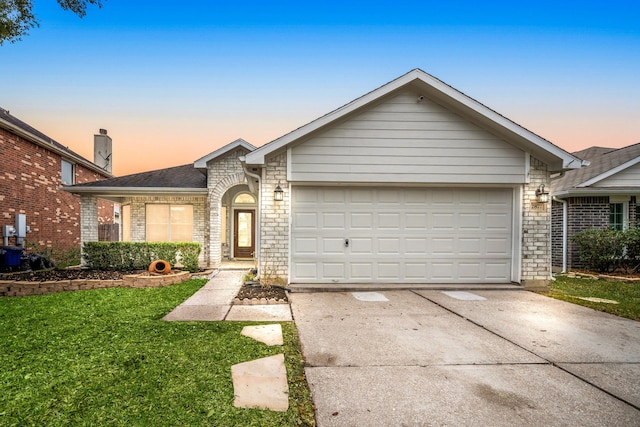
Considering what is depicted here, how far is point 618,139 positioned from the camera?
18297 millimetres

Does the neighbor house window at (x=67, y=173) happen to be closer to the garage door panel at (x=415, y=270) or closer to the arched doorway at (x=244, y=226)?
the arched doorway at (x=244, y=226)

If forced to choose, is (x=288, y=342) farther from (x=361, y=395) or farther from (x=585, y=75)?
(x=585, y=75)

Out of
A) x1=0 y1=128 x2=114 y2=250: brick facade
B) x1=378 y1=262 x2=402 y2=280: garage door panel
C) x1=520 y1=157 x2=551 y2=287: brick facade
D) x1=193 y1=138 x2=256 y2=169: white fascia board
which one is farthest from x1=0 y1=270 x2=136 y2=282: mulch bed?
x1=520 y1=157 x2=551 y2=287: brick facade

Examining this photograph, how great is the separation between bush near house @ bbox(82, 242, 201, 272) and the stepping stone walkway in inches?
289

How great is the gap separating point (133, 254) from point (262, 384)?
29.1 ft

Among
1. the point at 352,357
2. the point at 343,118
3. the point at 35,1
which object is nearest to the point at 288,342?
the point at 352,357

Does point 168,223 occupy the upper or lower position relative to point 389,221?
lower

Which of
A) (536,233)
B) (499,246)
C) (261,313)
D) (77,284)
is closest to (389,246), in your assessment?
(499,246)

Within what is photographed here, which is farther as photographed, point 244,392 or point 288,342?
point 288,342

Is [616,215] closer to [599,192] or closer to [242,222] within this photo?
[599,192]

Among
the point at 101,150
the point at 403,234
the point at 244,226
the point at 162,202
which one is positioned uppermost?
the point at 101,150

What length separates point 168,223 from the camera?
1206cm

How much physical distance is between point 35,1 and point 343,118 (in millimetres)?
7264

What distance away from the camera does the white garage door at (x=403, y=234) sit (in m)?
7.16
